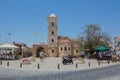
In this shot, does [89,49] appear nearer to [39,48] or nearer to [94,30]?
[94,30]

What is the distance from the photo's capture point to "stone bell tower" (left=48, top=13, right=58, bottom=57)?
385ft

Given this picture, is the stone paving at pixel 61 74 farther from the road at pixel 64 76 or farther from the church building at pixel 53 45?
the church building at pixel 53 45

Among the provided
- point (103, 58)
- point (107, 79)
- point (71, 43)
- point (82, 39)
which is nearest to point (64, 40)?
point (71, 43)

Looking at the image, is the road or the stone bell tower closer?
the road

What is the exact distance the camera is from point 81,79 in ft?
65.2

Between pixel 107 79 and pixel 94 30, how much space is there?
59.8 meters

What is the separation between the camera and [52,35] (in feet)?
395

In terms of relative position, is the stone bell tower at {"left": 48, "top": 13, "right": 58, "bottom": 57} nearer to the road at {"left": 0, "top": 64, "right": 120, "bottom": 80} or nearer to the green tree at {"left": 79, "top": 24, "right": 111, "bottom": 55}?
the green tree at {"left": 79, "top": 24, "right": 111, "bottom": 55}

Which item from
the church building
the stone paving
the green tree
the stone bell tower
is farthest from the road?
the church building

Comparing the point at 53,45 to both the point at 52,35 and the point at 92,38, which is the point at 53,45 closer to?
the point at 52,35

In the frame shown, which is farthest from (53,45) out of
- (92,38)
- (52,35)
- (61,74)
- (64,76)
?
(64,76)

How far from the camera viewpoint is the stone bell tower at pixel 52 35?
11744cm

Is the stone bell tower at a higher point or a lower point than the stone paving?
Result: higher

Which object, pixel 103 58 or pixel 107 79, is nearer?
pixel 107 79
